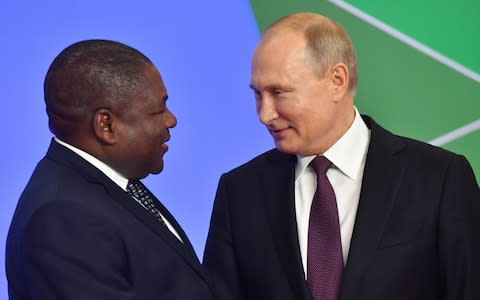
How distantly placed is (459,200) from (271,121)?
455 mm

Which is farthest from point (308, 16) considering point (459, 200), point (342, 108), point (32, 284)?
point (32, 284)

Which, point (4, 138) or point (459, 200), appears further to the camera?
point (4, 138)

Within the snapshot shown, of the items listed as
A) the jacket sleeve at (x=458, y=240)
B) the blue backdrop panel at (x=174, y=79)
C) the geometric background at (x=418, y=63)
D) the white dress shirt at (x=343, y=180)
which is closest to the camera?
the jacket sleeve at (x=458, y=240)

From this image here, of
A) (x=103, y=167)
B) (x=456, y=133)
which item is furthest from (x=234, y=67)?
(x=103, y=167)

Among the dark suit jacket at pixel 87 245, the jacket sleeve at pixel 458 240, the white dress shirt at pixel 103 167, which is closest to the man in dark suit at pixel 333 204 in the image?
the jacket sleeve at pixel 458 240

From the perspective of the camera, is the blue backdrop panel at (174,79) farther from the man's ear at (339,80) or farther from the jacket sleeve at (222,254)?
the man's ear at (339,80)

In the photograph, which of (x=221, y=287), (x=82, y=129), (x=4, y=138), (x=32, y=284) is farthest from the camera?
(x=4, y=138)

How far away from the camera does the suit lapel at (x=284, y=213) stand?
2.24 m

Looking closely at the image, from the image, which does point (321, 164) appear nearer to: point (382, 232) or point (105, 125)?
point (382, 232)

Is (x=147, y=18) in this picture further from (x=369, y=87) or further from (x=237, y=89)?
(x=369, y=87)

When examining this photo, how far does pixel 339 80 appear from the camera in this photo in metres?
2.32

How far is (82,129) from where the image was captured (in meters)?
2.06

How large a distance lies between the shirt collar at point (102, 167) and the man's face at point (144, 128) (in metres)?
0.02

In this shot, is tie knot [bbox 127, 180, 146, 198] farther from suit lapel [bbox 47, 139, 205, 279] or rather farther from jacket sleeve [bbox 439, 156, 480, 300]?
jacket sleeve [bbox 439, 156, 480, 300]
